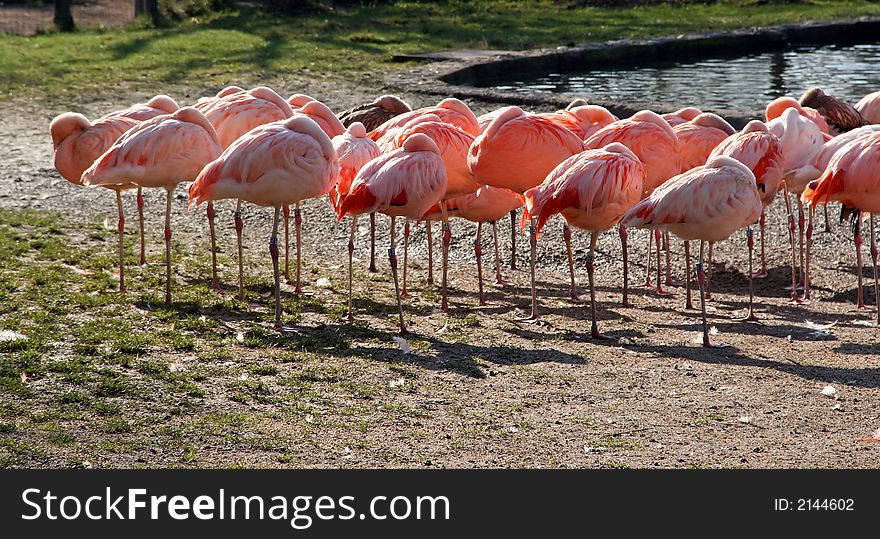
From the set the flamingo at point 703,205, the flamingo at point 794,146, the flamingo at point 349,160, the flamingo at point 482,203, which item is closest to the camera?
the flamingo at point 703,205

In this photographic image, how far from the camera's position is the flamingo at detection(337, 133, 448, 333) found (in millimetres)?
6309

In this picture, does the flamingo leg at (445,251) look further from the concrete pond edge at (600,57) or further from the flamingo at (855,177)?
the concrete pond edge at (600,57)

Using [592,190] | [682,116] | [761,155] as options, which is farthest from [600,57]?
[592,190]

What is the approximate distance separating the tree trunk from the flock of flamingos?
1497 centimetres

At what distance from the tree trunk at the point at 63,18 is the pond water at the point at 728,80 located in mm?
10314

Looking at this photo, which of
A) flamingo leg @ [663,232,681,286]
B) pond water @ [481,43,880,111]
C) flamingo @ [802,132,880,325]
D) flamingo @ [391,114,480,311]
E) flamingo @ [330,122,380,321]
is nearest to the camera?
flamingo @ [802,132,880,325]

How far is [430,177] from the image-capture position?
6.41m

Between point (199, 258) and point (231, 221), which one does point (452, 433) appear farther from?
point (231, 221)

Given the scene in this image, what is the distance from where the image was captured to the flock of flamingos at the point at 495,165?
6.25m

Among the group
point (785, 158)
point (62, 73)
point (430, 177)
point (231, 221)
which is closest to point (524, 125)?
point (430, 177)

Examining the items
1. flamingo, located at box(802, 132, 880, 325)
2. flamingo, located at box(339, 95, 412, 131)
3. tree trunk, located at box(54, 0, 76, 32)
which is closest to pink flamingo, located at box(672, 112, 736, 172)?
flamingo, located at box(802, 132, 880, 325)

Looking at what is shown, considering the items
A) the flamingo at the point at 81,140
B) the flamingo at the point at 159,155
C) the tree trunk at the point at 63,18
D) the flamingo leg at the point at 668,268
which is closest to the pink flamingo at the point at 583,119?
the flamingo leg at the point at 668,268

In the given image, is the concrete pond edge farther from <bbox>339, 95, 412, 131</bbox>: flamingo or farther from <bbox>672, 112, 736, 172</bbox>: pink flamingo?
<bbox>672, 112, 736, 172</bbox>: pink flamingo

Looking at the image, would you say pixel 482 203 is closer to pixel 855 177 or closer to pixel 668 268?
pixel 668 268
